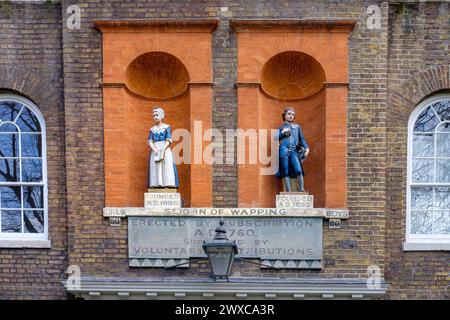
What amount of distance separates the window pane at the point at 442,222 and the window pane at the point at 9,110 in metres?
7.11

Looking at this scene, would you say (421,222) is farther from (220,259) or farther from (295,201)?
(220,259)

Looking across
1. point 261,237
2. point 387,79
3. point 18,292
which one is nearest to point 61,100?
point 18,292

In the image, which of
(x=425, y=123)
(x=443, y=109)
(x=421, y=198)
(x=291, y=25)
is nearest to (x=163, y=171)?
A: (x=291, y=25)

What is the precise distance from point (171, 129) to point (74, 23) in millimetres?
2241

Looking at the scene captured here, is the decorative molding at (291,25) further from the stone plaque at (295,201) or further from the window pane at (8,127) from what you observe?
the window pane at (8,127)

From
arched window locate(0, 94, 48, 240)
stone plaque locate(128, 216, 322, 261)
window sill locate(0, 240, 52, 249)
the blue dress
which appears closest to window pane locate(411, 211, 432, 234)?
stone plaque locate(128, 216, 322, 261)

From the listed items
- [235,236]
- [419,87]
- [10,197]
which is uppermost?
[419,87]

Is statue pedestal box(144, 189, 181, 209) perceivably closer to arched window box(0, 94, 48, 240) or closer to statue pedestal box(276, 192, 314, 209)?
statue pedestal box(276, 192, 314, 209)

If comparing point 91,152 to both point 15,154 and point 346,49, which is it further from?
point 346,49

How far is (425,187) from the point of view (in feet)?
28.8

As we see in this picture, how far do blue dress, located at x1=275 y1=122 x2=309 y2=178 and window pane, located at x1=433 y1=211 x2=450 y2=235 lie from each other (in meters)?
2.46

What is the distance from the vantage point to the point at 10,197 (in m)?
Result: 8.89

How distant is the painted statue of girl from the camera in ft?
27.3

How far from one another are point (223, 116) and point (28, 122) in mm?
3252
